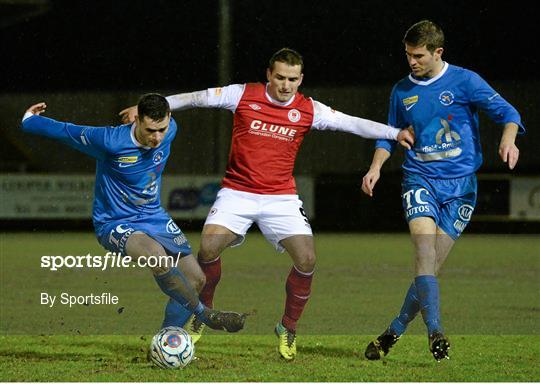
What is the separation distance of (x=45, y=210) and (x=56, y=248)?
4831 mm

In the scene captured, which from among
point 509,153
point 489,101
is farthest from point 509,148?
point 489,101

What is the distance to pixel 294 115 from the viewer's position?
595cm

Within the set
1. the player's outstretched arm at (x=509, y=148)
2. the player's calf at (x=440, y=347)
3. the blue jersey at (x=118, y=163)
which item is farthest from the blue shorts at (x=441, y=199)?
the blue jersey at (x=118, y=163)

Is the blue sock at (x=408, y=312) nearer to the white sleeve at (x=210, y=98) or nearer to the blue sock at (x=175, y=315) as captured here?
the blue sock at (x=175, y=315)

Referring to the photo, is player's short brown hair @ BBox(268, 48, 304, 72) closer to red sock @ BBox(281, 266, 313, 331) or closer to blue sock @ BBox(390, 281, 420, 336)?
red sock @ BBox(281, 266, 313, 331)

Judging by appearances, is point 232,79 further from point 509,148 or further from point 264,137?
point 509,148

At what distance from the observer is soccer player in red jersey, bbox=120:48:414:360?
5895mm

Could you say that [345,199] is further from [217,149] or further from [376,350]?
[376,350]

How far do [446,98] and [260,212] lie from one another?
4.15 feet

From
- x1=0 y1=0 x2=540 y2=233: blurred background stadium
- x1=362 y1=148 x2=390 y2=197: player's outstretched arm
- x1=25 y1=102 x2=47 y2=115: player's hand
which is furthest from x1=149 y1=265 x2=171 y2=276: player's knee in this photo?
x1=0 y1=0 x2=540 y2=233: blurred background stadium

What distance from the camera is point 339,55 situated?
2291 centimetres

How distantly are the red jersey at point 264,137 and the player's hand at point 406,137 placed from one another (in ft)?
1.77

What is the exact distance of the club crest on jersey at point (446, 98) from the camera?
5.79 metres

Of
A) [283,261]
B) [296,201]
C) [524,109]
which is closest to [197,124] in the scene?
[524,109]
